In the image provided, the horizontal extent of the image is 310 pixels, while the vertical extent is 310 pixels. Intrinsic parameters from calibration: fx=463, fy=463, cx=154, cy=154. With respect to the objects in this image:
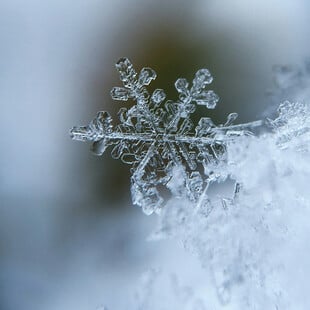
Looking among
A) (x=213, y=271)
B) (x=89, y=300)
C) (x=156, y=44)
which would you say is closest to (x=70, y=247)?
(x=89, y=300)

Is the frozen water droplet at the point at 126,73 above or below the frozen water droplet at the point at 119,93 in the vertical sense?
above

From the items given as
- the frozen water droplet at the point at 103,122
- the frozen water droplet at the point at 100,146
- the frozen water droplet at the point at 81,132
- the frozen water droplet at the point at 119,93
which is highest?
the frozen water droplet at the point at 119,93

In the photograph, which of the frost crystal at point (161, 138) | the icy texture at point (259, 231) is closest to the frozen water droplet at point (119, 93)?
the frost crystal at point (161, 138)

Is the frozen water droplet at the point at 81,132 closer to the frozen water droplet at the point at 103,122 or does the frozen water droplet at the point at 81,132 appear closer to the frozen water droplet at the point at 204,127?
Result: the frozen water droplet at the point at 103,122

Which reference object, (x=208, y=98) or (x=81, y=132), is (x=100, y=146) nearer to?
(x=81, y=132)

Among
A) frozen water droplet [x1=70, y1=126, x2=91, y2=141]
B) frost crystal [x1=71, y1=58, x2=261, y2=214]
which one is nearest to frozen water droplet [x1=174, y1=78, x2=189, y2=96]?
frost crystal [x1=71, y1=58, x2=261, y2=214]

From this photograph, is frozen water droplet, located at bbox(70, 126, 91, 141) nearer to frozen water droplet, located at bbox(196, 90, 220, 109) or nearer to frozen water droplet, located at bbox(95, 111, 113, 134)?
frozen water droplet, located at bbox(95, 111, 113, 134)

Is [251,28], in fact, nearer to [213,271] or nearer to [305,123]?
[305,123]

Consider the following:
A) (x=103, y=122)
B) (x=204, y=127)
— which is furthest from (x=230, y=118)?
(x=103, y=122)
